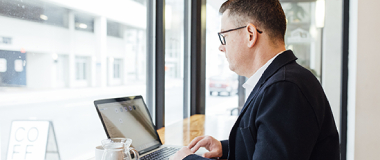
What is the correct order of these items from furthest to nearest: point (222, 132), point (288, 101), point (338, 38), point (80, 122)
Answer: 1. point (338, 38)
2. point (222, 132)
3. point (80, 122)
4. point (288, 101)

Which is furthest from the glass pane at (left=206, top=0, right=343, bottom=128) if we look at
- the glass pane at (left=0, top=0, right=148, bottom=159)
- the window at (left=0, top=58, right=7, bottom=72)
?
the window at (left=0, top=58, right=7, bottom=72)

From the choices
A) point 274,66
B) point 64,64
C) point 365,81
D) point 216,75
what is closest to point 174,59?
point 216,75

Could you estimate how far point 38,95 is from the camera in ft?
4.01

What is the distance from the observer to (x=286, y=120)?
813mm

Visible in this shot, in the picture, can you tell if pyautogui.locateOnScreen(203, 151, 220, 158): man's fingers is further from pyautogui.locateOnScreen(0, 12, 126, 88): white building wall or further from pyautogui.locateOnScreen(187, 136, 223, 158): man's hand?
Answer: pyautogui.locateOnScreen(0, 12, 126, 88): white building wall

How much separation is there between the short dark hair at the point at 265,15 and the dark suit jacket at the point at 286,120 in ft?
0.39

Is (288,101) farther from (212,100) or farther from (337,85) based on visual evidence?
(212,100)

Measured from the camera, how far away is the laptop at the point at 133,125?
1270 millimetres

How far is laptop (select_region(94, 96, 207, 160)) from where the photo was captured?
1.27m

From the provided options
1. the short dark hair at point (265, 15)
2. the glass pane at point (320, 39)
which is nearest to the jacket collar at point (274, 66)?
the short dark hair at point (265, 15)

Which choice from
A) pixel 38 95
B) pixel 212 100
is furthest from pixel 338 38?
pixel 38 95

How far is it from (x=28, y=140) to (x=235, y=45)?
911 millimetres

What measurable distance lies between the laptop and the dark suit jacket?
53 cm

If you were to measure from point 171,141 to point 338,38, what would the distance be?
1961 millimetres
